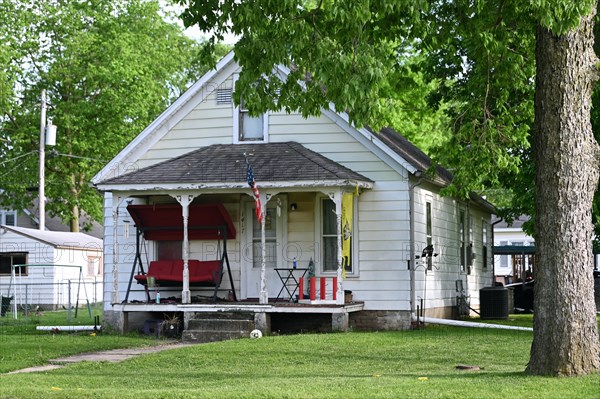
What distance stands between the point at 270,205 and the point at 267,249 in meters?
1.02

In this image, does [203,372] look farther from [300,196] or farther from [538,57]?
[300,196]

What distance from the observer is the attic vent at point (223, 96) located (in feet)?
78.3

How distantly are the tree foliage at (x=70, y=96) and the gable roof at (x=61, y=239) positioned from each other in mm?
5587

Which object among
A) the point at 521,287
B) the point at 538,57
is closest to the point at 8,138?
the point at 521,287

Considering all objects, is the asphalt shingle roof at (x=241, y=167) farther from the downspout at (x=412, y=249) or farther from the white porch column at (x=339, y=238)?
the downspout at (x=412, y=249)

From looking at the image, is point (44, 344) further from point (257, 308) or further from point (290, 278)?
point (290, 278)

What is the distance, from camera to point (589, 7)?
12797 mm

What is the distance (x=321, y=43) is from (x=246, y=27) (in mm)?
1278

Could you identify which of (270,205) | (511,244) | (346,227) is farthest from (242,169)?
(511,244)

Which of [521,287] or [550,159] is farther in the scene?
[521,287]

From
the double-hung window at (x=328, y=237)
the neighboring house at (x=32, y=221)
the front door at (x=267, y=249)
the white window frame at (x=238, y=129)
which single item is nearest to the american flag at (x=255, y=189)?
the front door at (x=267, y=249)

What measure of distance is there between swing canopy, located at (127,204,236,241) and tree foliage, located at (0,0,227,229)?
25.1m

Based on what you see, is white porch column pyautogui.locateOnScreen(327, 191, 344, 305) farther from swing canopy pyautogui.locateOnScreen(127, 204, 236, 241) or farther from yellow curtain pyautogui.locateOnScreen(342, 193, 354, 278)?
swing canopy pyautogui.locateOnScreen(127, 204, 236, 241)

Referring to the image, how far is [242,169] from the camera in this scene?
22.5 meters
